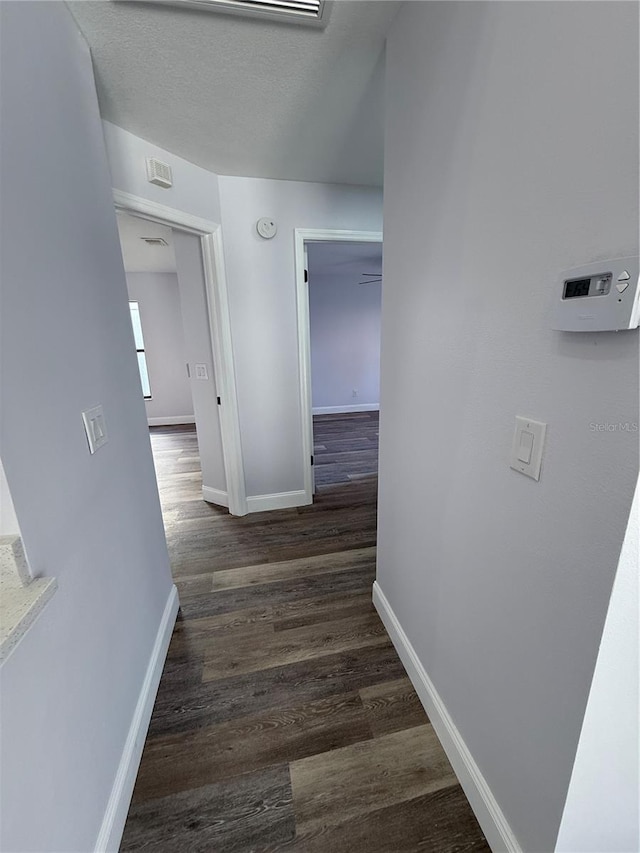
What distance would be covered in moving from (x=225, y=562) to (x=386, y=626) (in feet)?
3.63

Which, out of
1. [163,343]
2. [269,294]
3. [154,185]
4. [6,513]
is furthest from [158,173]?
[163,343]

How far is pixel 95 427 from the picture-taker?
109cm

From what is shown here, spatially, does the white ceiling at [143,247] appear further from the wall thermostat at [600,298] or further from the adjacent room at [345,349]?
the wall thermostat at [600,298]

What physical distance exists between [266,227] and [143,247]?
7.55 ft

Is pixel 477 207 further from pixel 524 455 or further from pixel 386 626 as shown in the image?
pixel 386 626

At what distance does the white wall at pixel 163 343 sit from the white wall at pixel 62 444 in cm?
406

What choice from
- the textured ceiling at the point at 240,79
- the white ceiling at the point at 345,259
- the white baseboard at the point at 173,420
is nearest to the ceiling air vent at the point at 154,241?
the white ceiling at the point at 345,259

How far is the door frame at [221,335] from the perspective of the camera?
2029mm

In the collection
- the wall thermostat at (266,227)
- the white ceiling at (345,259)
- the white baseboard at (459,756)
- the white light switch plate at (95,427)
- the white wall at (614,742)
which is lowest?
the white baseboard at (459,756)

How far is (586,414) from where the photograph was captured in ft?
2.09

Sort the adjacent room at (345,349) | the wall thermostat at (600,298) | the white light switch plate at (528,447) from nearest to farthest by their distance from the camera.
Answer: the wall thermostat at (600,298), the white light switch plate at (528,447), the adjacent room at (345,349)

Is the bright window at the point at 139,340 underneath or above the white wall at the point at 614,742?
above

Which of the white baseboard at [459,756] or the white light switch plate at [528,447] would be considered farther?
the white baseboard at [459,756]

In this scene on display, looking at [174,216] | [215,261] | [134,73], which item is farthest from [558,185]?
[215,261]
